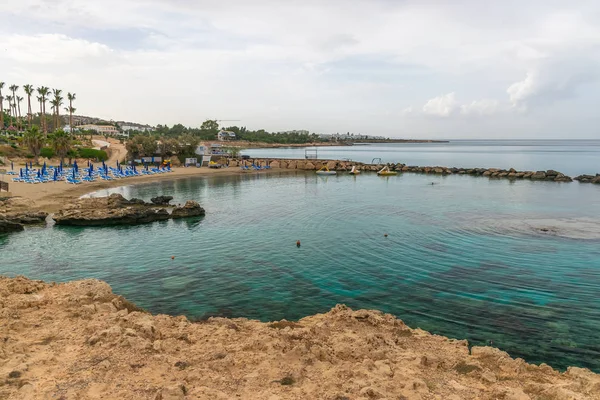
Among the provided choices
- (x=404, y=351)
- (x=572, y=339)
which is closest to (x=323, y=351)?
(x=404, y=351)

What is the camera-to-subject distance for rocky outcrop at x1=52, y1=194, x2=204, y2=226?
30750mm

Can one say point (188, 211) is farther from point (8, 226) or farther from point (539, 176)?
point (539, 176)

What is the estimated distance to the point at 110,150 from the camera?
295 ft

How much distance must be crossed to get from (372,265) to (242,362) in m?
13.5

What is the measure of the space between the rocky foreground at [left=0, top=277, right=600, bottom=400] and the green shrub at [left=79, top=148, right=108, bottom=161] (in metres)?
75.3

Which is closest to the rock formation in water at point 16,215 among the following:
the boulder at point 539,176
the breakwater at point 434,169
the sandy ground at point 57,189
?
the sandy ground at point 57,189

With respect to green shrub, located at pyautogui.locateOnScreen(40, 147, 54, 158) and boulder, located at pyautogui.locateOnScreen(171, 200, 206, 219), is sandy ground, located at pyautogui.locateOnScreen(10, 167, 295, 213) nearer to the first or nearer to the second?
boulder, located at pyautogui.locateOnScreen(171, 200, 206, 219)

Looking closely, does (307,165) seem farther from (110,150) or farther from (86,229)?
(86,229)

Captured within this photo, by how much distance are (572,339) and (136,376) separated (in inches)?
552

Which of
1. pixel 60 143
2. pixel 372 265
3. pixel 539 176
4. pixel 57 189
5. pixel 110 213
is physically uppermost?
pixel 60 143

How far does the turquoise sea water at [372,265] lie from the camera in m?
14.9

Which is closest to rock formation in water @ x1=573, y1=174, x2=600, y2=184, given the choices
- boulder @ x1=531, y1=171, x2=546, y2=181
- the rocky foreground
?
boulder @ x1=531, y1=171, x2=546, y2=181

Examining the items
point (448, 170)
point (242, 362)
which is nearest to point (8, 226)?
point (242, 362)

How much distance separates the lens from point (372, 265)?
21.6 metres
